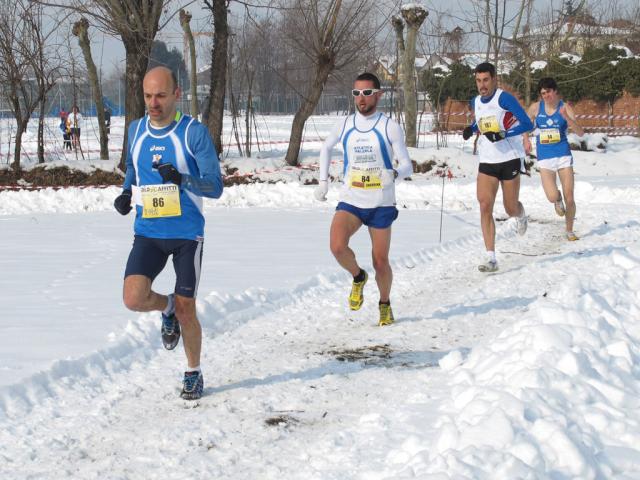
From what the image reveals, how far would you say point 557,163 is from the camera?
37.7 feet

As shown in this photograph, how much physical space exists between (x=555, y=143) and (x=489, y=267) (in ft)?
9.83

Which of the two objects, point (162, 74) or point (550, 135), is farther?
point (550, 135)

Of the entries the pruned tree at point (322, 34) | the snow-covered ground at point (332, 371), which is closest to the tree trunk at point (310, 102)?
the pruned tree at point (322, 34)

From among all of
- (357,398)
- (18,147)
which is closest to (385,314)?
(357,398)

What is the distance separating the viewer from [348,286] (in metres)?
8.70

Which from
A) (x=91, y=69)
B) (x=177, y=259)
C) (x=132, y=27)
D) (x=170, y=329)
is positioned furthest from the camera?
(x=91, y=69)

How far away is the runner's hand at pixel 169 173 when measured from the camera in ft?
15.3

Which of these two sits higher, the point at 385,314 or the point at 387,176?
the point at 387,176

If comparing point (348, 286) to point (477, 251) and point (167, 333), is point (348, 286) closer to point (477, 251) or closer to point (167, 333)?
point (477, 251)

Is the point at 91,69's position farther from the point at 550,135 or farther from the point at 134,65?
the point at 550,135

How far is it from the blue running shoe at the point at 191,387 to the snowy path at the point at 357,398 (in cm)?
7

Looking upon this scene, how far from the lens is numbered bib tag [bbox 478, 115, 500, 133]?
30.3 ft

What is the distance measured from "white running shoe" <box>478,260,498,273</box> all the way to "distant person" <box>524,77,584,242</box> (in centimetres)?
249

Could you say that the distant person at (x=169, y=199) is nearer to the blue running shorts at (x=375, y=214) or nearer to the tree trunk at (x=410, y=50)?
the blue running shorts at (x=375, y=214)
